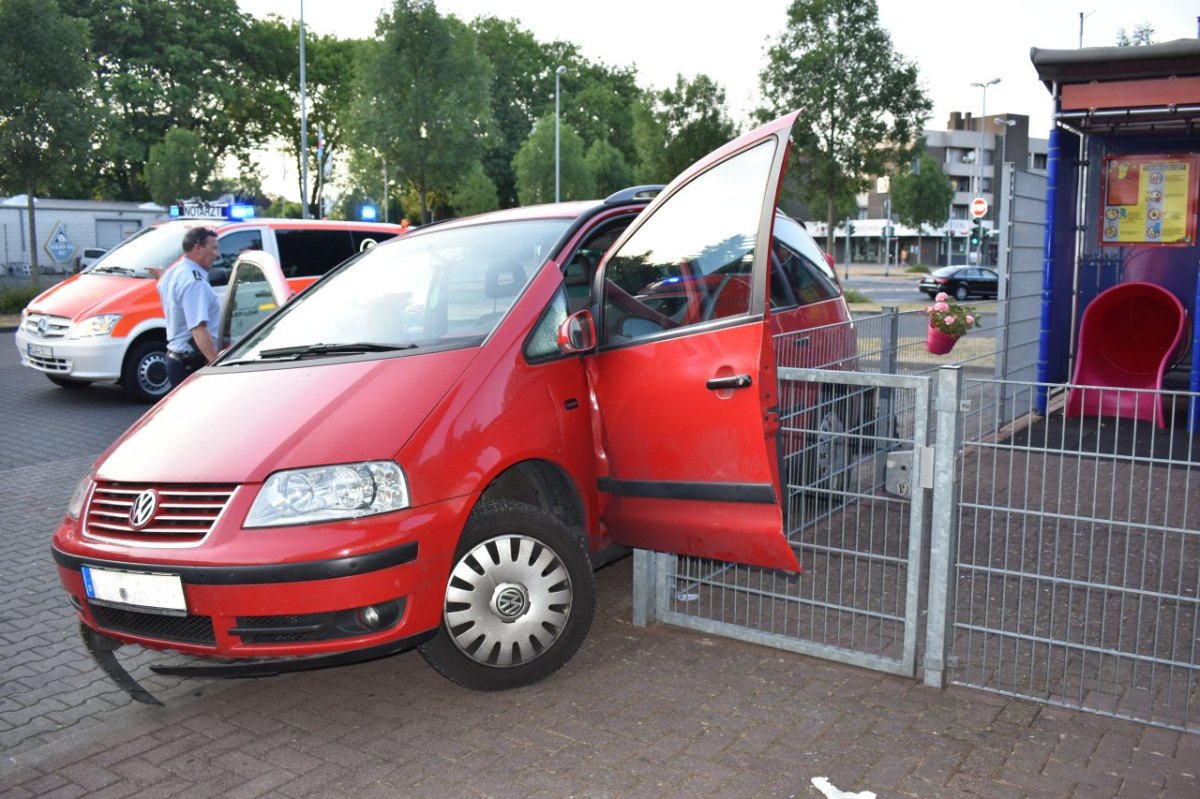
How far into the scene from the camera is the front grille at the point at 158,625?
148 inches

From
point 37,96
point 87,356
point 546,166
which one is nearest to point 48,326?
point 87,356

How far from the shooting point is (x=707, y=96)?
3906cm

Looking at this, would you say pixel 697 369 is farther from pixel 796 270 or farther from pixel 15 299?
pixel 15 299

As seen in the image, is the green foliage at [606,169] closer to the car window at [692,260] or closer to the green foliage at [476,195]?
the green foliage at [476,195]

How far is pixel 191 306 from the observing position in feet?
26.9

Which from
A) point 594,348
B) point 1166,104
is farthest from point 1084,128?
point 594,348

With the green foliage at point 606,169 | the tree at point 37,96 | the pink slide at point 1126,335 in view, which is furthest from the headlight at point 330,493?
the green foliage at point 606,169

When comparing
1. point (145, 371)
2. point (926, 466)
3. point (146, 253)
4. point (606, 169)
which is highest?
point (606, 169)

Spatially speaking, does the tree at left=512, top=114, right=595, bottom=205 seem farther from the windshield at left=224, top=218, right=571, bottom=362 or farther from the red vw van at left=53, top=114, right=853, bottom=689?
the red vw van at left=53, top=114, right=853, bottom=689

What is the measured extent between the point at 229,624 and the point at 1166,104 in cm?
856

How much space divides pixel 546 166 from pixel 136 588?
51605mm

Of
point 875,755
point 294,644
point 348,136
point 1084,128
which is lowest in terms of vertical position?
point 875,755

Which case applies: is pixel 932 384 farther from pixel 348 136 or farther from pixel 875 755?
pixel 348 136

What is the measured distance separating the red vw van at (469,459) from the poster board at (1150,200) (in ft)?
23.8
